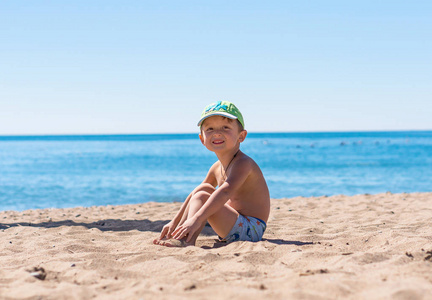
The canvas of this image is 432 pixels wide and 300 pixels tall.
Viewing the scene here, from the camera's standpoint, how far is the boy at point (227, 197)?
3584 millimetres

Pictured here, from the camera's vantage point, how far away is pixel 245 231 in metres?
3.78

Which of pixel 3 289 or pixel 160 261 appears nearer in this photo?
pixel 3 289

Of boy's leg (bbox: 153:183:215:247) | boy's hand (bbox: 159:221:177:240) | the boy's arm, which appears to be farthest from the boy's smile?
boy's hand (bbox: 159:221:177:240)

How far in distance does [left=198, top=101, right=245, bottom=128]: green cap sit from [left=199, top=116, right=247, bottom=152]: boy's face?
79mm

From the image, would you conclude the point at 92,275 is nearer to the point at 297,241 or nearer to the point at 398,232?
the point at 297,241

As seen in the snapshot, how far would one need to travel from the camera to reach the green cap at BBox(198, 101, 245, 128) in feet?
12.0

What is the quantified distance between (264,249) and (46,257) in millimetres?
1913

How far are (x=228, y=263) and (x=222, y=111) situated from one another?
1.39 metres

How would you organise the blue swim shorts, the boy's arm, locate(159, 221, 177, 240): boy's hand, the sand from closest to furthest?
A: the sand < the boy's arm < the blue swim shorts < locate(159, 221, 177, 240): boy's hand

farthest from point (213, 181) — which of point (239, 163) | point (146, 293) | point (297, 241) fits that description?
point (146, 293)

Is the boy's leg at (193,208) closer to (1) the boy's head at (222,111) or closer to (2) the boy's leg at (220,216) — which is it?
(2) the boy's leg at (220,216)

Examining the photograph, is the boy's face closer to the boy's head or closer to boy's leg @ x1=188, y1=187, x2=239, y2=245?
the boy's head

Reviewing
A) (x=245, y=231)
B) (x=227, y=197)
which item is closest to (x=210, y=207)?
(x=227, y=197)

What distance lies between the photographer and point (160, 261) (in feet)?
9.86
